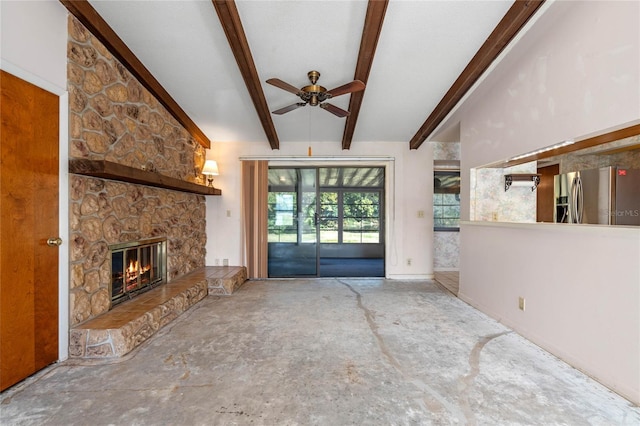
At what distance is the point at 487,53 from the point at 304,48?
5.76 feet

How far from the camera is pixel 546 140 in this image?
2383 mm

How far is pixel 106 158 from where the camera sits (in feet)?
8.77

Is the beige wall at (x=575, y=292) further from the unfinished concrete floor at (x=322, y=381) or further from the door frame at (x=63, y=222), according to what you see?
the door frame at (x=63, y=222)

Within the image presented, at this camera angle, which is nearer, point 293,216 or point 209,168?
point 209,168

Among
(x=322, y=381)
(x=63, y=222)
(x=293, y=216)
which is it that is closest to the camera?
(x=322, y=381)

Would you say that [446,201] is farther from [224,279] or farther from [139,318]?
[139,318]

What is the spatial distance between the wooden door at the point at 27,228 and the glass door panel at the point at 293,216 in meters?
3.41

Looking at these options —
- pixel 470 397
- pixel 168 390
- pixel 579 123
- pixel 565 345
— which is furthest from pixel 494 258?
pixel 168 390

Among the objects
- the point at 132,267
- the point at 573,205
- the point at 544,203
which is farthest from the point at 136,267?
the point at 544,203

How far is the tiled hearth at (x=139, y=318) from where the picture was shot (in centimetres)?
226

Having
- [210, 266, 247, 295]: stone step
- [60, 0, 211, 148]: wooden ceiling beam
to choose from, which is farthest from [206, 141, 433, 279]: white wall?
[60, 0, 211, 148]: wooden ceiling beam

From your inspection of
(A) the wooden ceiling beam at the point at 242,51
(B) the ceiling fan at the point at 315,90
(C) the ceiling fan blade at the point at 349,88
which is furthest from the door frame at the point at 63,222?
(C) the ceiling fan blade at the point at 349,88

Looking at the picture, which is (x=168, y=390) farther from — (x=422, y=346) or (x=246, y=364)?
(x=422, y=346)

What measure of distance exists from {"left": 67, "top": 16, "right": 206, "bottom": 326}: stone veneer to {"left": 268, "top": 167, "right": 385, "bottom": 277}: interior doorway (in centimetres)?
201
